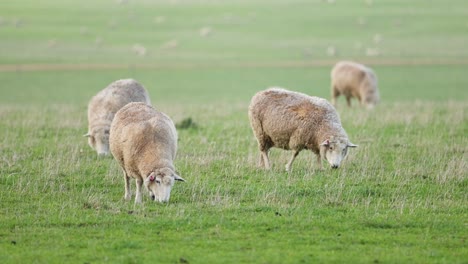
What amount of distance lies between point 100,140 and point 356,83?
1447 cm

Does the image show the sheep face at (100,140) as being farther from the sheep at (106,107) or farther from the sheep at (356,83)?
the sheep at (356,83)

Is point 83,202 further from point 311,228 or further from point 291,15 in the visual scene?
point 291,15

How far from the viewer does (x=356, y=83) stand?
29.5m

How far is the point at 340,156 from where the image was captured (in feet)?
47.3

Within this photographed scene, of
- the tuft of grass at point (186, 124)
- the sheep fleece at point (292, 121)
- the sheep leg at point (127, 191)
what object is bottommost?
the sheep leg at point (127, 191)

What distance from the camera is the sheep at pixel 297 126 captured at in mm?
14516

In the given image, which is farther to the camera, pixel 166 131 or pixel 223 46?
pixel 223 46

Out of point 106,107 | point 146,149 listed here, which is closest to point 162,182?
point 146,149

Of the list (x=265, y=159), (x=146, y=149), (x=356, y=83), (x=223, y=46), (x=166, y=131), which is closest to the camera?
(x=146, y=149)

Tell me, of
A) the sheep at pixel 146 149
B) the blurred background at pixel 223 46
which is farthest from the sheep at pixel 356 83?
the sheep at pixel 146 149

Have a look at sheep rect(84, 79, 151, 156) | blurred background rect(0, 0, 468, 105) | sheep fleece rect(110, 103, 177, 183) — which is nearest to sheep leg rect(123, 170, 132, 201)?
sheep fleece rect(110, 103, 177, 183)

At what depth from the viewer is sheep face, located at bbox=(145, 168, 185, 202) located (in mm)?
11648

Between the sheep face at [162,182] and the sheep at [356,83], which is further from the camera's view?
the sheep at [356,83]

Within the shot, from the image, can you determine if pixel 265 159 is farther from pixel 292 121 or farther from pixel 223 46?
pixel 223 46
